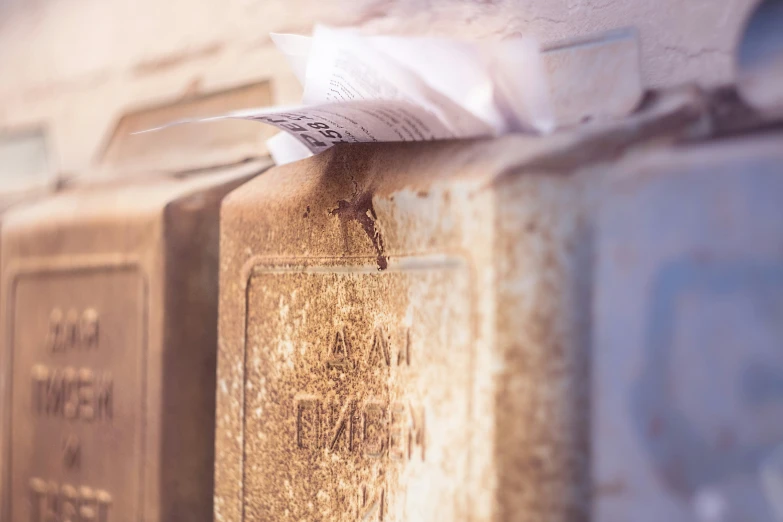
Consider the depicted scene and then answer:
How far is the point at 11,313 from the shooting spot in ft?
2.39

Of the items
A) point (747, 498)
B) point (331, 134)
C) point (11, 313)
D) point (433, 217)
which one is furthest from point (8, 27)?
point (747, 498)

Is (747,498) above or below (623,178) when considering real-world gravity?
below

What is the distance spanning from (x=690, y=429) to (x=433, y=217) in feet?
0.60

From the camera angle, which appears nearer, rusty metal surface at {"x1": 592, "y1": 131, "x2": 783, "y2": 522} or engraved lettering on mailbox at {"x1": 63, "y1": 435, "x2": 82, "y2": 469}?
rusty metal surface at {"x1": 592, "y1": 131, "x2": 783, "y2": 522}

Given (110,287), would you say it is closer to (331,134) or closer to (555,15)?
(331,134)

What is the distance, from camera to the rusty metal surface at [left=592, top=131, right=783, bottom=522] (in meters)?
0.33

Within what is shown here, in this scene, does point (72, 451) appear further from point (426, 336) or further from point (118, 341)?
point (426, 336)

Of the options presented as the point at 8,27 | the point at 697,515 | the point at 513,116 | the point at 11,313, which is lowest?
the point at 697,515

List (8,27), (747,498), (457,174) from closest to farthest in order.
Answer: (747,498) → (457,174) → (8,27)

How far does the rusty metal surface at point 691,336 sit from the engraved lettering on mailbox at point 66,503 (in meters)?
0.44

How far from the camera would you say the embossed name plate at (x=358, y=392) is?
0.42m

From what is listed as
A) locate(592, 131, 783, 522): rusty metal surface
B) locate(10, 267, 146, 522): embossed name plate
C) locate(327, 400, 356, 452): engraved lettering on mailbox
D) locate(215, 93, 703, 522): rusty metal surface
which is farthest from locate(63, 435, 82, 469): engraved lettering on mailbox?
locate(592, 131, 783, 522): rusty metal surface

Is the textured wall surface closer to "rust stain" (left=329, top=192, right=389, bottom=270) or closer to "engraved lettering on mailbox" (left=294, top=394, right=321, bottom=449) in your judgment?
"rust stain" (left=329, top=192, right=389, bottom=270)

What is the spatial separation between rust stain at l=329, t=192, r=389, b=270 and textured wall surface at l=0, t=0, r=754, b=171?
0.14 m
